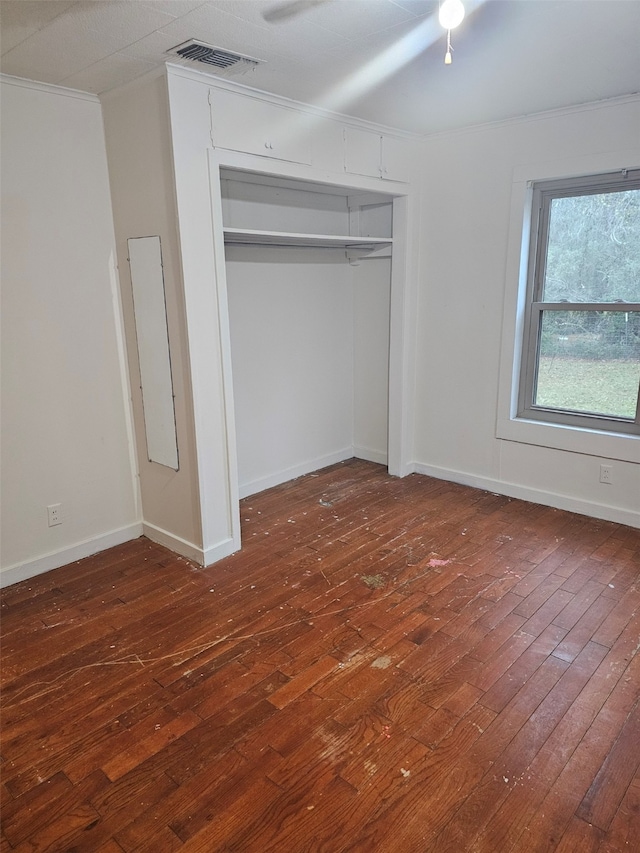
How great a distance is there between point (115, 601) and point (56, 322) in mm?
1526

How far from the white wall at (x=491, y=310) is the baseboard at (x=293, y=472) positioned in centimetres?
71

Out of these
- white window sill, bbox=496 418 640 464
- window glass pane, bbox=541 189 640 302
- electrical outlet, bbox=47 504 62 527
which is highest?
Answer: window glass pane, bbox=541 189 640 302

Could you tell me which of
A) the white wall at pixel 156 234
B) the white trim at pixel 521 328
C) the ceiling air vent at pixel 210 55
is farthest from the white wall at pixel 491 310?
the white wall at pixel 156 234

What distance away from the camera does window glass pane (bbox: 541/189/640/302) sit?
3.40 m

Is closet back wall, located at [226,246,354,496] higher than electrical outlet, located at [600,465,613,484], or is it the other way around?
closet back wall, located at [226,246,354,496]

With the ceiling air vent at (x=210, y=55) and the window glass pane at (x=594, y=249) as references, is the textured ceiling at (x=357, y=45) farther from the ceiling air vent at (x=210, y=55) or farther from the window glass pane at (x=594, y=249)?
the window glass pane at (x=594, y=249)

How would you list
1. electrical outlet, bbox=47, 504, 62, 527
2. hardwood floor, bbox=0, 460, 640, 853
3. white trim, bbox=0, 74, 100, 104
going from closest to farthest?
hardwood floor, bbox=0, 460, 640, 853 → white trim, bbox=0, 74, 100, 104 → electrical outlet, bbox=47, 504, 62, 527

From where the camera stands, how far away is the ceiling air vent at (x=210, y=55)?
238 centimetres

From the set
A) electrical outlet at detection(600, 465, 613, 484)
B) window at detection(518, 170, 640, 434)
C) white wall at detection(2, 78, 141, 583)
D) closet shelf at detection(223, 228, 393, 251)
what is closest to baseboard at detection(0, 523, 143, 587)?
white wall at detection(2, 78, 141, 583)

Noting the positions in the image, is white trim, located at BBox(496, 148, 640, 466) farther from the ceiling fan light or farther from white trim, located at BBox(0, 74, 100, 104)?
white trim, located at BBox(0, 74, 100, 104)

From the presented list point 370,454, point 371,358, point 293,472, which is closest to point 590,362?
point 371,358

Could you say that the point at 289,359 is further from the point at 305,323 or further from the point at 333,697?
the point at 333,697

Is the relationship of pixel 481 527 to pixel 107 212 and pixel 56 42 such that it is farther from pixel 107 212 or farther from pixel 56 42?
pixel 56 42

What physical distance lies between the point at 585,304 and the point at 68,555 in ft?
11.6
